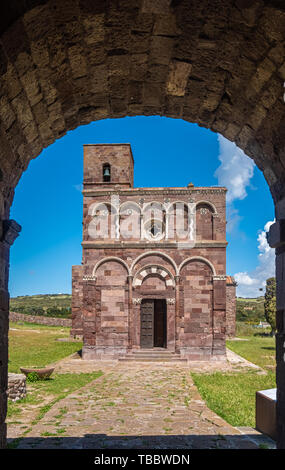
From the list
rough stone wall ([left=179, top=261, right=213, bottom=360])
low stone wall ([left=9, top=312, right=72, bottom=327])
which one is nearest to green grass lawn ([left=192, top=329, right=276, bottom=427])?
rough stone wall ([left=179, top=261, right=213, bottom=360])

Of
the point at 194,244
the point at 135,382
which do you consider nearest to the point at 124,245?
the point at 194,244

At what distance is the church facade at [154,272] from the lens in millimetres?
18234

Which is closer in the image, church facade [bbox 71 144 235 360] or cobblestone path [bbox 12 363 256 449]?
cobblestone path [bbox 12 363 256 449]

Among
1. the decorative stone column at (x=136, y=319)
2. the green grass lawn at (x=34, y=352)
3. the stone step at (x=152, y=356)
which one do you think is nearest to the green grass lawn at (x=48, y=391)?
the green grass lawn at (x=34, y=352)

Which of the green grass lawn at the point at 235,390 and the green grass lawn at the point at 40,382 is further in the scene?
the green grass lawn at the point at 40,382

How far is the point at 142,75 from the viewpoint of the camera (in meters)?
4.59

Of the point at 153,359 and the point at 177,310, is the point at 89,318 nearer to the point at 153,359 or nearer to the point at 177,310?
the point at 153,359

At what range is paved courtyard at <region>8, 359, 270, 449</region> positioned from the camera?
255 inches

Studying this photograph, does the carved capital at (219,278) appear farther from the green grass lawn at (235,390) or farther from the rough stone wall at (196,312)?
the green grass lawn at (235,390)

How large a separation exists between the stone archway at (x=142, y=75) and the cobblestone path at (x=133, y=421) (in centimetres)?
267

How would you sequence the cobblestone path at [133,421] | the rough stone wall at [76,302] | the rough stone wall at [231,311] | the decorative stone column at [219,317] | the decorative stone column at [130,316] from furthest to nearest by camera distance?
1. the rough stone wall at [231,311]
2. the rough stone wall at [76,302]
3. the decorative stone column at [130,316]
4. the decorative stone column at [219,317]
5. the cobblestone path at [133,421]

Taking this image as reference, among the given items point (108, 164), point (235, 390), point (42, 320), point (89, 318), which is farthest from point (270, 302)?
point (42, 320)

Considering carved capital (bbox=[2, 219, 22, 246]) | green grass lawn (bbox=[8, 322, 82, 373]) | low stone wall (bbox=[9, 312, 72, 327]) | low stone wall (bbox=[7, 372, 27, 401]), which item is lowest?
low stone wall (bbox=[9, 312, 72, 327])

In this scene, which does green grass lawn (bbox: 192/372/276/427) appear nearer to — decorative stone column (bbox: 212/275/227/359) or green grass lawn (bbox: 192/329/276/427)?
green grass lawn (bbox: 192/329/276/427)
